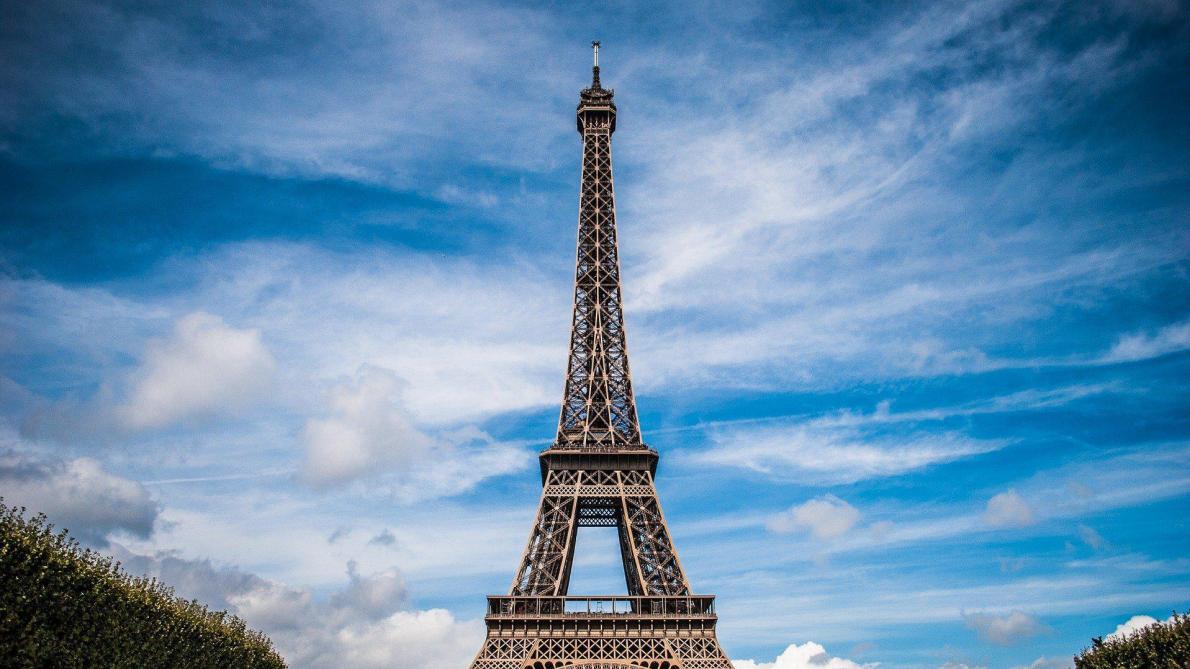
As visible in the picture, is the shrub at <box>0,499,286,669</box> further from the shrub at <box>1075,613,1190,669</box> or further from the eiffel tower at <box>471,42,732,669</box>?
the shrub at <box>1075,613,1190,669</box>

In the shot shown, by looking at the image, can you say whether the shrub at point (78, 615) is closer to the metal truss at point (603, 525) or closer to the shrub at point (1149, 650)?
the metal truss at point (603, 525)

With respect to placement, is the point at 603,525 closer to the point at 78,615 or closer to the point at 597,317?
the point at 597,317

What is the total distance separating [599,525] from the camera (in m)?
60.6

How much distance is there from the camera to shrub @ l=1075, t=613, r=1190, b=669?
2912cm

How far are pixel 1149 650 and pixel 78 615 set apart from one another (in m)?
39.2

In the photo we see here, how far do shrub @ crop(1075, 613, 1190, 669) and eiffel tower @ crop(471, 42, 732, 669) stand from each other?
856 inches

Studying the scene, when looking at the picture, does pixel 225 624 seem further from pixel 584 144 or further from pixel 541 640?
pixel 584 144

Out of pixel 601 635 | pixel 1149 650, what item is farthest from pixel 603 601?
pixel 1149 650

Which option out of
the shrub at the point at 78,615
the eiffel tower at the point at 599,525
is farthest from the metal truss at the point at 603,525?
the shrub at the point at 78,615

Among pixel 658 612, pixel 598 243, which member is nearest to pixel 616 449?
pixel 658 612

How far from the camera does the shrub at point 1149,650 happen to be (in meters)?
29.1

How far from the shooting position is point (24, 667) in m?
24.4

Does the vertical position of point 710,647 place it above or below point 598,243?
below

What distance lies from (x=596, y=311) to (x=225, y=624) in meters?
35.6
